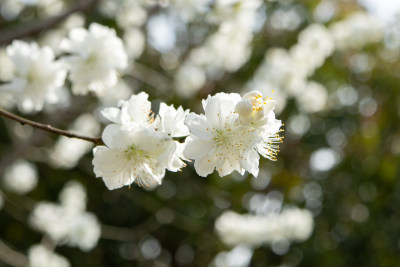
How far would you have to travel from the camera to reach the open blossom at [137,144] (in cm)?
109

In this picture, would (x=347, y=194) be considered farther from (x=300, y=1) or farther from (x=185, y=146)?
(x=185, y=146)

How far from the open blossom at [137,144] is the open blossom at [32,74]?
34.8 inches

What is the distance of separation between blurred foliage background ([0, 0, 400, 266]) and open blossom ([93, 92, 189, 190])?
2768 mm

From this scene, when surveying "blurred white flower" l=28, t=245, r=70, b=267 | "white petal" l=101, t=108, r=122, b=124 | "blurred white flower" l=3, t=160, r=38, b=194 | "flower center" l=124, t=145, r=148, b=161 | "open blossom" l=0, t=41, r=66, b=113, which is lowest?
"flower center" l=124, t=145, r=148, b=161

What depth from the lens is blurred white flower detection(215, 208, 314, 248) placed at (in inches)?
145

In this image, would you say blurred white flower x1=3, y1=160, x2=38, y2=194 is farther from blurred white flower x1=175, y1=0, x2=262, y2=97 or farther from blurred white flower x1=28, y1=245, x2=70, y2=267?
blurred white flower x1=175, y1=0, x2=262, y2=97

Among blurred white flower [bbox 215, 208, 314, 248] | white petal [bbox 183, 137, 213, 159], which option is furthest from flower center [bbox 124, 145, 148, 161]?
blurred white flower [bbox 215, 208, 314, 248]

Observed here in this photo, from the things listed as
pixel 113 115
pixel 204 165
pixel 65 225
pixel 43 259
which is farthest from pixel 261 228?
pixel 113 115

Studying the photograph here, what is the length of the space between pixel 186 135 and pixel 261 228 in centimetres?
276

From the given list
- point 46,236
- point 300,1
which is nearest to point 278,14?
point 300,1

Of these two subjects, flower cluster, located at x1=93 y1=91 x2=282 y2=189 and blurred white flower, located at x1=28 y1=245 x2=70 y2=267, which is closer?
flower cluster, located at x1=93 y1=91 x2=282 y2=189

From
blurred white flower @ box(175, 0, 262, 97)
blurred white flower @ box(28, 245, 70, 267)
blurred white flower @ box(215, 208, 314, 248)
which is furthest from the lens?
blurred white flower @ box(215, 208, 314, 248)

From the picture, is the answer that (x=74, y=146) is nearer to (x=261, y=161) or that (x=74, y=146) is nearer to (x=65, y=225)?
(x=65, y=225)

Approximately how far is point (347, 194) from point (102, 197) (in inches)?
113
